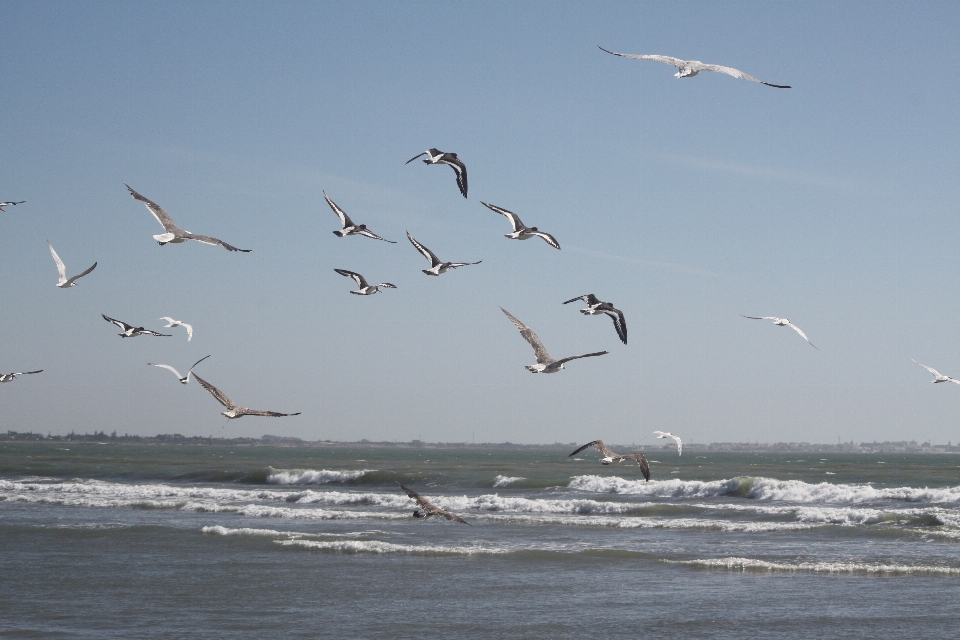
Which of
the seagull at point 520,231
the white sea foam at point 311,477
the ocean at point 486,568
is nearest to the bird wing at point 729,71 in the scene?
the seagull at point 520,231

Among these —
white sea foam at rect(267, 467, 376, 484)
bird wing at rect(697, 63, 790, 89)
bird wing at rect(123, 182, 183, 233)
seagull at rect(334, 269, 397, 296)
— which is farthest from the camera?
white sea foam at rect(267, 467, 376, 484)

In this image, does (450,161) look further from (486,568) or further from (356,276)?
(486,568)

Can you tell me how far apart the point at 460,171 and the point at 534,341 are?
3.00 metres

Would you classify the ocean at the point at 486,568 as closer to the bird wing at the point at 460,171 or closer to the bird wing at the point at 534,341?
the bird wing at the point at 534,341

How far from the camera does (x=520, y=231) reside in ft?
51.2

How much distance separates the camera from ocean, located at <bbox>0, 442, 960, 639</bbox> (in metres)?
15.1

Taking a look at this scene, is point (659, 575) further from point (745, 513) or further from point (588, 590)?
point (745, 513)

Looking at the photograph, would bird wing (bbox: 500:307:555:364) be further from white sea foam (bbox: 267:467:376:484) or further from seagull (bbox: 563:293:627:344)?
white sea foam (bbox: 267:467:376:484)

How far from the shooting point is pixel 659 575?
19.6m

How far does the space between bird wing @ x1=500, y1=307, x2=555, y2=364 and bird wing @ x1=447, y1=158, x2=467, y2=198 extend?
2070 millimetres

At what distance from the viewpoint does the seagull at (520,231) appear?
50.0ft

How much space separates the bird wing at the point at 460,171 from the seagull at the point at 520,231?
0.58m

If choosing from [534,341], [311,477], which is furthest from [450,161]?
[311,477]

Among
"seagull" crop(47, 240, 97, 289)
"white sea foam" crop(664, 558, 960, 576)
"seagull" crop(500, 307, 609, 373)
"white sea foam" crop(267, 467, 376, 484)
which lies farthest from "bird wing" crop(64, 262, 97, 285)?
"white sea foam" crop(267, 467, 376, 484)
